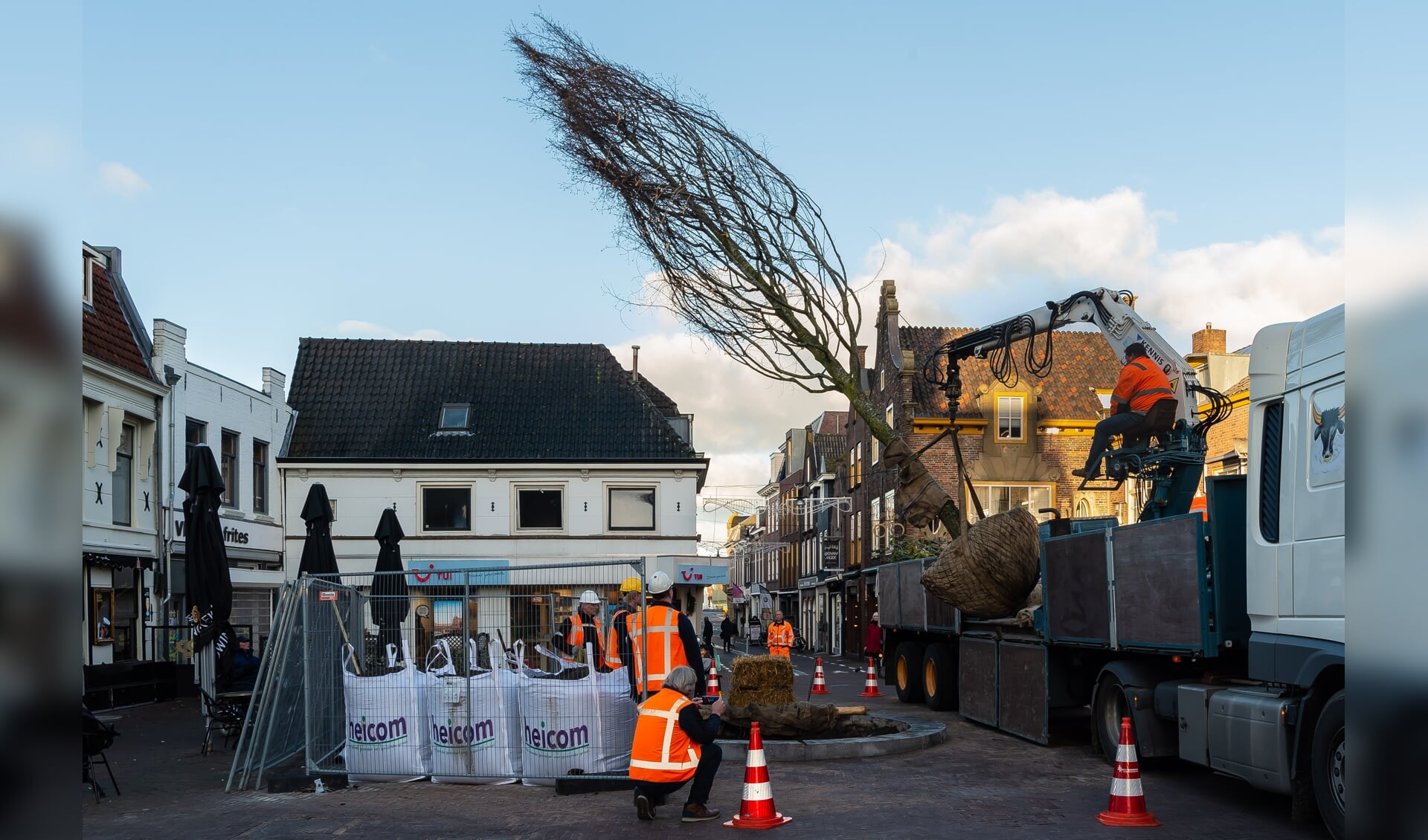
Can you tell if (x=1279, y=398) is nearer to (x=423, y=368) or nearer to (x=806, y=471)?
(x=423, y=368)

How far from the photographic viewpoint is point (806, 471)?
7525cm

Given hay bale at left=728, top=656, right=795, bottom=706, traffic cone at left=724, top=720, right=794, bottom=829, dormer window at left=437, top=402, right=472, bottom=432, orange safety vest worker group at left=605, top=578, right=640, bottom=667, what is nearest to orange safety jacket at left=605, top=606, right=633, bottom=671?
orange safety vest worker group at left=605, top=578, right=640, bottom=667

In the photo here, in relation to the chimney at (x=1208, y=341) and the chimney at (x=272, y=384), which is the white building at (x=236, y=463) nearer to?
the chimney at (x=272, y=384)

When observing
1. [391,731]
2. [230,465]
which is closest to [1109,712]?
[391,731]

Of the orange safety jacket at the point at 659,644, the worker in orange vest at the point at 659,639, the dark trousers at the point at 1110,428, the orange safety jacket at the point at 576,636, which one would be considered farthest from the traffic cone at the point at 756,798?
the dark trousers at the point at 1110,428

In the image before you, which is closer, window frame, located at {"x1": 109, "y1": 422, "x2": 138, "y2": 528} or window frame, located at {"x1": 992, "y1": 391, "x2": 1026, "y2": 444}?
window frame, located at {"x1": 109, "y1": 422, "x2": 138, "y2": 528}

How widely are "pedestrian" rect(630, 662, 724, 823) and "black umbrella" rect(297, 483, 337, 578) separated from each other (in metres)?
9.87

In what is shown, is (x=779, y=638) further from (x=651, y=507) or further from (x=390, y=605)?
(x=390, y=605)

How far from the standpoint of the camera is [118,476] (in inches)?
968

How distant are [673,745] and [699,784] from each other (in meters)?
0.46

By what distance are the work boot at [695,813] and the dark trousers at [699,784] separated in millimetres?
21

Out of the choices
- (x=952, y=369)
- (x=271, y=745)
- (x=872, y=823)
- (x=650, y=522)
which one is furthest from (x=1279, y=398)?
(x=650, y=522)

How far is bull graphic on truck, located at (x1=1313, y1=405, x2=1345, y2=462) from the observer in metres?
7.84

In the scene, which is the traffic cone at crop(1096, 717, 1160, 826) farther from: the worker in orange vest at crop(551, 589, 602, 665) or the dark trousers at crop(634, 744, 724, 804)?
the worker in orange vest at crop(551, 589, 602, 665)
